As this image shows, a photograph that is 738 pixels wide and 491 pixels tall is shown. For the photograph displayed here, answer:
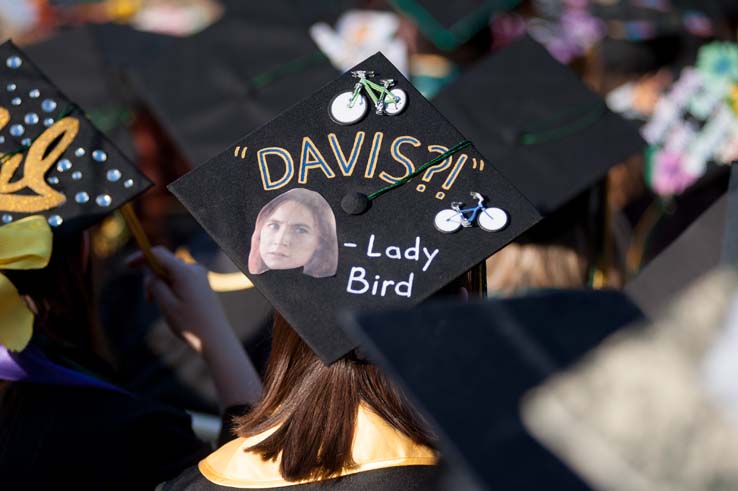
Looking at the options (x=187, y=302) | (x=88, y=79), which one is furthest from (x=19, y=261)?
(x=88, y=79)

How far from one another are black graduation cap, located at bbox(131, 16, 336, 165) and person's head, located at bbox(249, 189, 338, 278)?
149cm

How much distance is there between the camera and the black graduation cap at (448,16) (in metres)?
3.98

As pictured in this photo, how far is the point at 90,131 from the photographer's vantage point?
2068 mm

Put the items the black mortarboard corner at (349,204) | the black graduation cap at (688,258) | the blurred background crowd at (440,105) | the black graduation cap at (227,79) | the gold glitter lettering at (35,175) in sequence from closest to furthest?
1. the black mortarboard corner at (349,204)
2. the gold glitter lettering at (35,175)
3. the black graduation cap at (688,258)
4. the blurred background crowd at (440,105)
5. the black graduation cap at (227,79)

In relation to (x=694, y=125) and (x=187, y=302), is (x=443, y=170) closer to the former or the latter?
(x=187, y=302)

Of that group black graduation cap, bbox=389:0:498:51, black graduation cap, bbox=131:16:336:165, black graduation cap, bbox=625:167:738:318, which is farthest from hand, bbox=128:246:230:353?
black graduation cap, bbox=389:0:498:51

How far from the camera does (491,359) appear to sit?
1.20 metres

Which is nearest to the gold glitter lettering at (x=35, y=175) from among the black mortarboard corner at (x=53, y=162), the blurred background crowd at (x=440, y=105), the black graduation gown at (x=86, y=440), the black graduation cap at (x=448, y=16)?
the black mortarboard corner at (x=53, y=162)

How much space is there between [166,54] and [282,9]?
484 millimetres

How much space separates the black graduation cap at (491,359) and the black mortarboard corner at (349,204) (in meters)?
0.42

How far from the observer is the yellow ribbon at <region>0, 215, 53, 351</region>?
1.76 metres

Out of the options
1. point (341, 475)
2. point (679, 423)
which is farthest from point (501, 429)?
point (341, 475)

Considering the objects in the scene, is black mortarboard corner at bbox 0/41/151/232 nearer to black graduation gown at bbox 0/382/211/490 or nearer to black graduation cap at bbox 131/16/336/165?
black graduation gown at bbox 0/382/211/490

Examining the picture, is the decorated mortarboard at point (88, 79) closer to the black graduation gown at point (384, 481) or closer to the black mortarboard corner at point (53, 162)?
the black mortarboard corner at point (53, 162)
